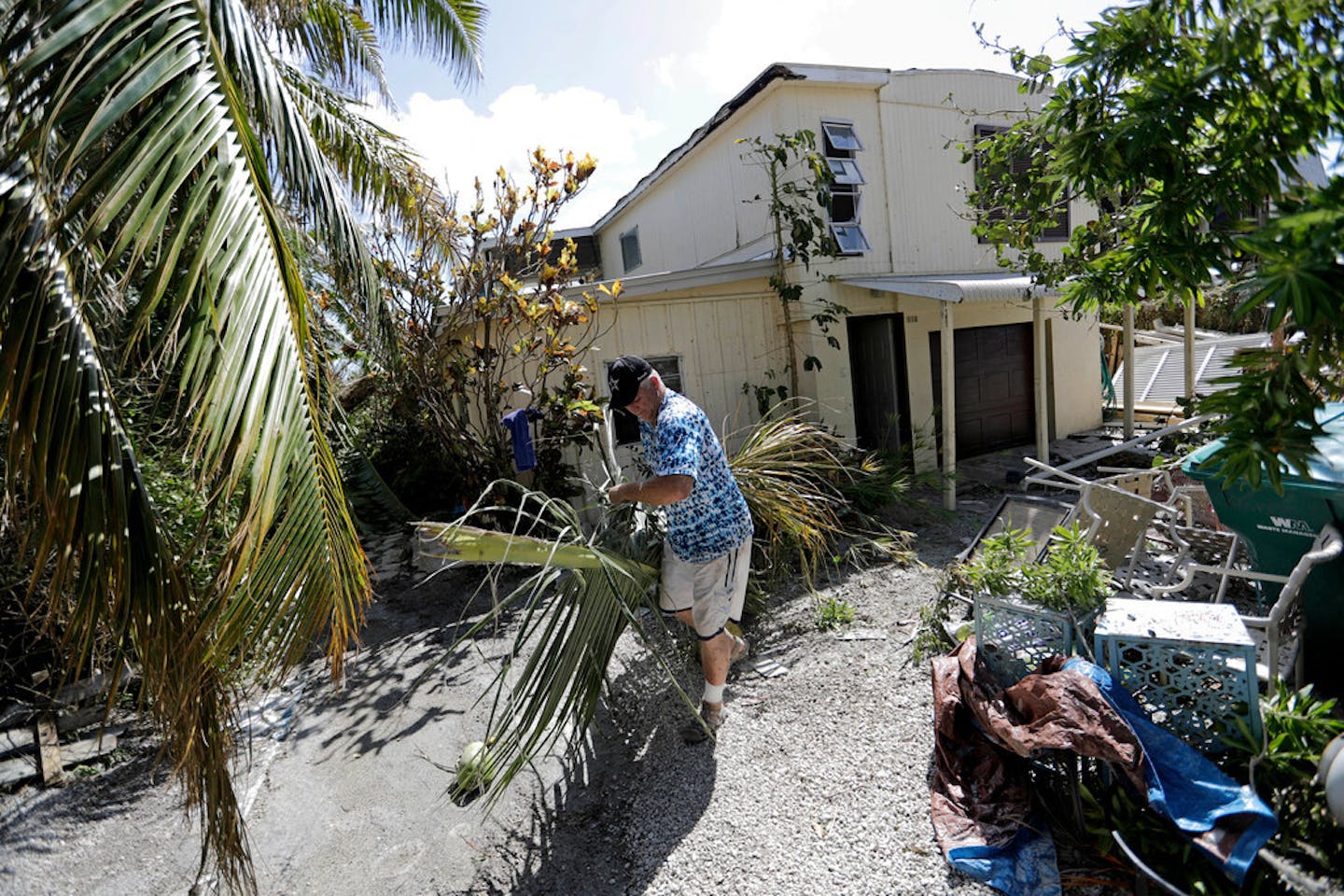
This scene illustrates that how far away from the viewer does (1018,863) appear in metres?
2.51

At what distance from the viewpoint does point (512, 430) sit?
18.5 feet

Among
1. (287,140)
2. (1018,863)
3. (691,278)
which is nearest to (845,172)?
(691,278)

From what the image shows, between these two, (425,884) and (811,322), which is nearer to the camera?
(425,884)

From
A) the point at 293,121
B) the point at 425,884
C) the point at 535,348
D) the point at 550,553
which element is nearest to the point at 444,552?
the point at 550,553

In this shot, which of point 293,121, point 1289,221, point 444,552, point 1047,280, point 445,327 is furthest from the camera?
point 445,327

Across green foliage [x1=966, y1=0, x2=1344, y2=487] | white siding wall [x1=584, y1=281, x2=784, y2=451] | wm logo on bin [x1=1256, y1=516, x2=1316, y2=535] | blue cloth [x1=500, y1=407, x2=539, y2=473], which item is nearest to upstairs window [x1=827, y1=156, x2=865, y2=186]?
white siding wall [x1=584, y1=281, x2=784, y2=451]

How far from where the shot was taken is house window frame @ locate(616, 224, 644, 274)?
1330 centimetres

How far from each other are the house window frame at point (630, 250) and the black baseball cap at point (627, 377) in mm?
10204

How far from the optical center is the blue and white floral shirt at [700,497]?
333 centimetres

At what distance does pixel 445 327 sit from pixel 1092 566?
18.7 feet

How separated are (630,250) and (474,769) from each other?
1187 cm

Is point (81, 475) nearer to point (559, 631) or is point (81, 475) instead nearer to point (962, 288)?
point (559, 631)

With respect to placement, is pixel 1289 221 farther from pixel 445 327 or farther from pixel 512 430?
pixel 445 327

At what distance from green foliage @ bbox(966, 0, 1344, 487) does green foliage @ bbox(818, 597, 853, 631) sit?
9.84 feet
